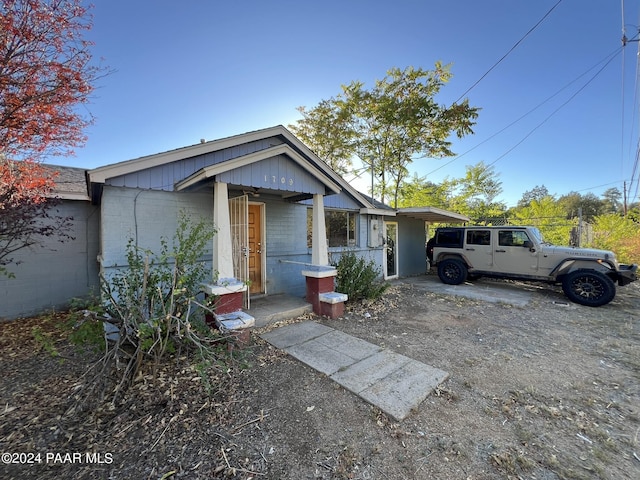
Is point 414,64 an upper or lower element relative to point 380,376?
upper

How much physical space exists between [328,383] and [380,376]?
633 millimetres

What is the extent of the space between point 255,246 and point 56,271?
4170 mm

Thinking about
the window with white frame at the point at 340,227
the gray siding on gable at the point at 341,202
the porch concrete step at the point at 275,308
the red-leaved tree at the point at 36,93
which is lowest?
the porch concrete step at the point at 275,308

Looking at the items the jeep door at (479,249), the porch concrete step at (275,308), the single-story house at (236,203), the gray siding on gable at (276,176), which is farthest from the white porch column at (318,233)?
the jeep door at (479,249)

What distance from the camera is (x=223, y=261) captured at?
13.4ft

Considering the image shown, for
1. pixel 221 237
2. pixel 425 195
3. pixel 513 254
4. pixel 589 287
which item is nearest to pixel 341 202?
pixel 221 237

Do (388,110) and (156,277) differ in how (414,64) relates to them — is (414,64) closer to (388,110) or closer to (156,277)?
(388,110)

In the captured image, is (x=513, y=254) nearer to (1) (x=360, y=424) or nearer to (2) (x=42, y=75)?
(1) (x=360, y=424)

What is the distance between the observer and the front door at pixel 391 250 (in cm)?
966

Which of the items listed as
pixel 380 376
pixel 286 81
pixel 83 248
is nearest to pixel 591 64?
pixel 286 81

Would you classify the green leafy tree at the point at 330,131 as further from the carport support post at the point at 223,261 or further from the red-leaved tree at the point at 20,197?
the red-leaved tree at the point at 20,197

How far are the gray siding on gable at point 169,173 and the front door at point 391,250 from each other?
6.27 m

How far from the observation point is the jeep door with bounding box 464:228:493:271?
784 cm

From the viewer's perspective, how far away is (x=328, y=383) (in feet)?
9.57
